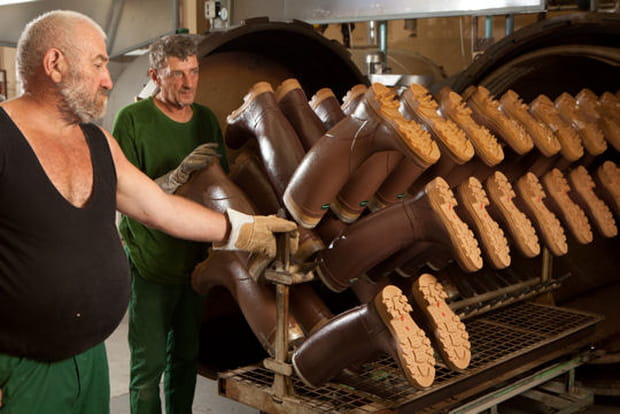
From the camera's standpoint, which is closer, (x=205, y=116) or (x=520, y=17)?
(x=205, y=116)

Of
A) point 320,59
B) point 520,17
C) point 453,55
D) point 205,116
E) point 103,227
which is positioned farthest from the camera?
point 453,55

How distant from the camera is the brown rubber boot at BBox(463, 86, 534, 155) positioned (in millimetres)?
2496

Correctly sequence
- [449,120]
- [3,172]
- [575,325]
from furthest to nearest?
[575,325] → [449,120] → [3,172]

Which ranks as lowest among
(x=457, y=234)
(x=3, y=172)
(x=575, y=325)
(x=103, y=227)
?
(x=575, y=325)

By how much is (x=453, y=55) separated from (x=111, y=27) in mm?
3245

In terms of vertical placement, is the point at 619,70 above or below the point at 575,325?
above

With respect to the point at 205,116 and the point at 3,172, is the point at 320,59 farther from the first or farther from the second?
the point at 3,172

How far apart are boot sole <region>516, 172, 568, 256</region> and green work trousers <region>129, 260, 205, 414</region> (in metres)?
1.25

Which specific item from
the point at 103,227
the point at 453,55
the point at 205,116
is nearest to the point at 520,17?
the point at 453,55

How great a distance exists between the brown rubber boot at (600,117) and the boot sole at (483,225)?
110cm

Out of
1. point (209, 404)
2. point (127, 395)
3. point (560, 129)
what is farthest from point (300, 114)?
point (127, 395)

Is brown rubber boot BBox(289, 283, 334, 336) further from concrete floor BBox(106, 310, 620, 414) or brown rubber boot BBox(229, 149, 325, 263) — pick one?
concrete floor BBox(106, 310, 620, 414)

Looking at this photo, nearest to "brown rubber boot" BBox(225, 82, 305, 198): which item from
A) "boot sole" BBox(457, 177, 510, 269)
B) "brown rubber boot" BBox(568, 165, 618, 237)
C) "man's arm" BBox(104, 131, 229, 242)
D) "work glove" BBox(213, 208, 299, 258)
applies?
"work glove" BBox(213, 208, 299, 258)

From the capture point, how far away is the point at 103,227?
1698 mm
